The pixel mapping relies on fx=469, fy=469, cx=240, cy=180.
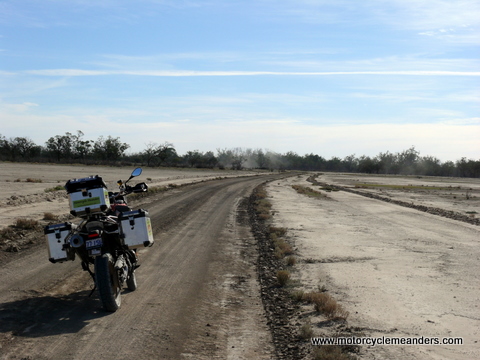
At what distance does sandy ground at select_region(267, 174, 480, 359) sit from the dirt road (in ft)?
4.03

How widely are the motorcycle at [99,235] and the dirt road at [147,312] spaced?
20.5 inches

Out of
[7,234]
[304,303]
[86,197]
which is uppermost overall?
[86,197]

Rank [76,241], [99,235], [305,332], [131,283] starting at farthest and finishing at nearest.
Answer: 1. [131,283]
2. [99,235]
3. [76,241]
4. [305,332]

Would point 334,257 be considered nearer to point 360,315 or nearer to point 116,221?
point 360,315

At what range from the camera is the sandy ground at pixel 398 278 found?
657 cm

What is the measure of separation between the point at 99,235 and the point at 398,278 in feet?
20.6

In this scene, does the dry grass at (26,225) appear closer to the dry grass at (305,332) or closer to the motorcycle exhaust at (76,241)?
the motorcycle exhaust at (76,241)

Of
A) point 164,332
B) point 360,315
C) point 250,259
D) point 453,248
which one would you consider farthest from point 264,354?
point 453,248

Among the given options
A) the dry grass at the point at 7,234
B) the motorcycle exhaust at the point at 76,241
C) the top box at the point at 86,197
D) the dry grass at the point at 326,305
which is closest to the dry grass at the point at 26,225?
the dry grass at the point at 7,234

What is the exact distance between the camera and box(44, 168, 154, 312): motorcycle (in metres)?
6.77

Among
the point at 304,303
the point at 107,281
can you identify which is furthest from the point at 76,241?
the point at 304,303

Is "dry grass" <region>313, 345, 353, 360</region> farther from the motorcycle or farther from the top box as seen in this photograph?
the top box

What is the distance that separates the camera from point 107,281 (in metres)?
6.50

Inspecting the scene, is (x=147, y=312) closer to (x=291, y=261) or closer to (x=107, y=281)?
(x=107, y=281)
